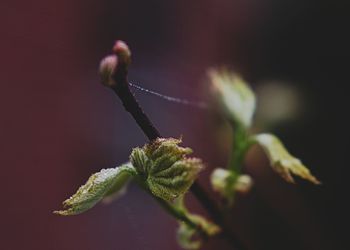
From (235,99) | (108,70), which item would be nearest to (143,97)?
(235,99)

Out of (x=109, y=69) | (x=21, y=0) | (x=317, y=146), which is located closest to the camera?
(x=109, y=69)

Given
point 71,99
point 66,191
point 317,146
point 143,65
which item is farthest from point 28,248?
point 317,146

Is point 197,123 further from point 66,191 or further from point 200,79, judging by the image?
point 66,191

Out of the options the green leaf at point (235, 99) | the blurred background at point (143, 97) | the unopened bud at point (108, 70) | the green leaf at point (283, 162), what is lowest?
the green leaf at point (283, 162)

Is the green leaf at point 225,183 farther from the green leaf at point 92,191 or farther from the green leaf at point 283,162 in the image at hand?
the green leaf at point 92,191

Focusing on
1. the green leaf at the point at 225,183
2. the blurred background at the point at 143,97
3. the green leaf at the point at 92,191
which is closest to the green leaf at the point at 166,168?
the green leaf at the point at 92,191

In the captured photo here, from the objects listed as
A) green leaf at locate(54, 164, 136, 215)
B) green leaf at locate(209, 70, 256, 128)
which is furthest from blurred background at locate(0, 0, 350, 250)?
green leaf at locate(54, 164, 136, 215)
